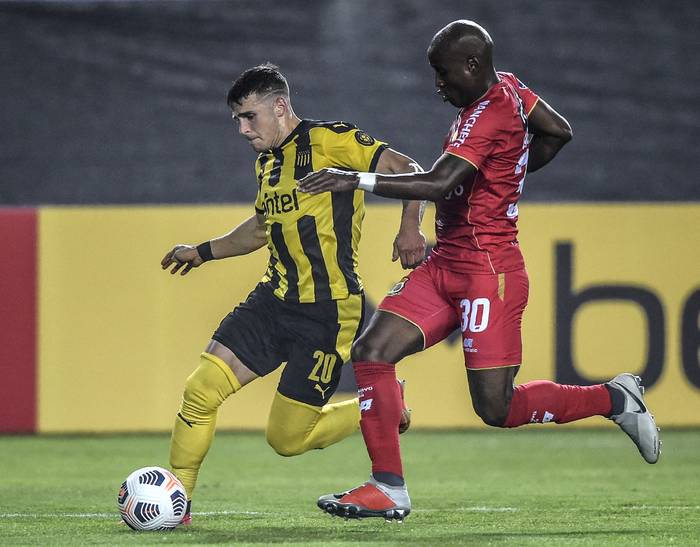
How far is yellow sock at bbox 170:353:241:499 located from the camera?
551cm

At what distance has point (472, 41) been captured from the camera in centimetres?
536

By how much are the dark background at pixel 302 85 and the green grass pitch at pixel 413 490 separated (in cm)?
356

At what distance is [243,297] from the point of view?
32.3ft

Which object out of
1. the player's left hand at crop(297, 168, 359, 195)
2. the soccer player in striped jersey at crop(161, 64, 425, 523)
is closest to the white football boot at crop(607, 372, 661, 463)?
the soccer player in striped jersey at crop(161, 64, 425, 523)

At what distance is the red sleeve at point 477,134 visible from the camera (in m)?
5.24

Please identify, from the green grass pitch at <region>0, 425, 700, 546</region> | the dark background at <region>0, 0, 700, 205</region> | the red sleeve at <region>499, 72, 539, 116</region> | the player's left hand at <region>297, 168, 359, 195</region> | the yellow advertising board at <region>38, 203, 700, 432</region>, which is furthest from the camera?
the dark background at <region>0, 0, 700, 205</region>

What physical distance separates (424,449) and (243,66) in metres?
4.97

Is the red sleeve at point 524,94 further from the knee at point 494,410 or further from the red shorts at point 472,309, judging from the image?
the knee at point 494,410

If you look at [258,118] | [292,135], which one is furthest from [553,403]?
[258,118]

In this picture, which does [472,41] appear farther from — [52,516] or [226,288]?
[226,288]

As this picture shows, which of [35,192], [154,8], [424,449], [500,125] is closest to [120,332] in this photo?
[424,449]

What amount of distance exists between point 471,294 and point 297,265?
768 millimetres

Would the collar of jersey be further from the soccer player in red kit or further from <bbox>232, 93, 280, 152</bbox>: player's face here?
the soccer player in red kit

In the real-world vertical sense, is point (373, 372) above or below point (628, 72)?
below
